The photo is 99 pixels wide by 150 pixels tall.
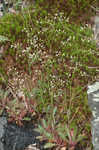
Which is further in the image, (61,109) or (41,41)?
(41,41)

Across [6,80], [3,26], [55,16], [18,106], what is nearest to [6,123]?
[18,106]

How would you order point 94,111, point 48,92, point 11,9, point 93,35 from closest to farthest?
point 94,111
point 48,92
point 93,35
point 11,9

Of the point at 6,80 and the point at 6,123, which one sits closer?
the point at 6,123

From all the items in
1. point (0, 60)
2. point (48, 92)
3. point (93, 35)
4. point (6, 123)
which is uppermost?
point (93, 35)

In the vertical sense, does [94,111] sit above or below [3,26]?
below

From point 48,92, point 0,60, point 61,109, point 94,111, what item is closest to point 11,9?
point 0,60

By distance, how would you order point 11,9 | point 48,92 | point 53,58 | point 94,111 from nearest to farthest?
point 94,111 → point 48,92 → point 53,58 → point 11,9

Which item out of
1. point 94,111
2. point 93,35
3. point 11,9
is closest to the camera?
point 94,111

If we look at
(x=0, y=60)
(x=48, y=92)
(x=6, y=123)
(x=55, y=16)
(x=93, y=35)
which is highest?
(x=55, y=16)

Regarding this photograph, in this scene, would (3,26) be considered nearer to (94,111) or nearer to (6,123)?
(6,123)

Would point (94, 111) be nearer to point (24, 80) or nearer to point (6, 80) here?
point (24, 80)
